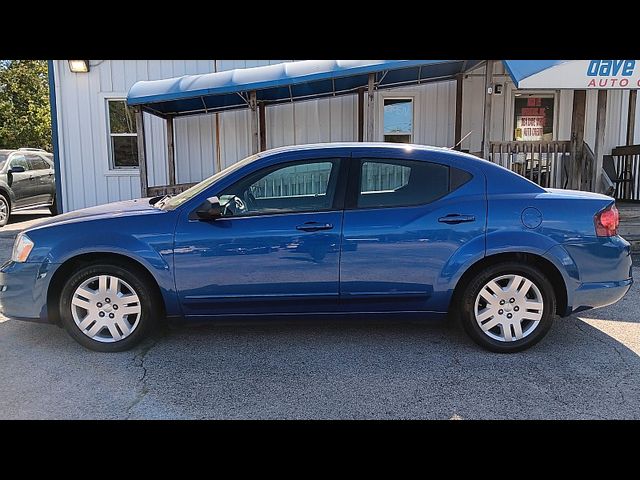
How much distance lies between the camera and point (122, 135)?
10422 mm

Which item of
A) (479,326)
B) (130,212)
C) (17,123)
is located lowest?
(479,326)

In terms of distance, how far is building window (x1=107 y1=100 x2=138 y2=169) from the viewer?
10.4 m

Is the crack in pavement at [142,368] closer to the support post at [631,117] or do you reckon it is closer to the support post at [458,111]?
the support post at [458,111]

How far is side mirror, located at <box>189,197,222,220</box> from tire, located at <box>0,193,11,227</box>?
9.25 metres

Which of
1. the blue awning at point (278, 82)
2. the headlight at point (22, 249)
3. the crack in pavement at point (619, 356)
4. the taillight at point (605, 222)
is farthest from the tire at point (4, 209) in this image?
the taillight at point (605, 222)

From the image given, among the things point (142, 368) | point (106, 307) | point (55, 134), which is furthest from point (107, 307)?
point (55, 134)

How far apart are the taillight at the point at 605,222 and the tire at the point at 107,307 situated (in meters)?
3.50

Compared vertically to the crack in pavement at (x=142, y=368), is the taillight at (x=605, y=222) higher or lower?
higher

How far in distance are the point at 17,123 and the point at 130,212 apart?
24.9 metres

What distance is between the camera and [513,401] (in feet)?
10.4

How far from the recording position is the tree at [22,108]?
2434cm
